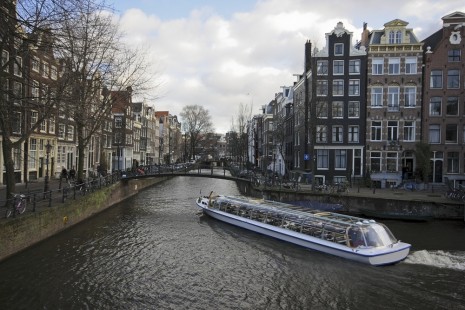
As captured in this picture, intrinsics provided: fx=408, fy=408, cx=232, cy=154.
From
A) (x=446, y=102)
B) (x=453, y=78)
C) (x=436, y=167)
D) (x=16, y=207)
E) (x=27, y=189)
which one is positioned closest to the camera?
(x=16, y=207)

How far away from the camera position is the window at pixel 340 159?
1737 inches

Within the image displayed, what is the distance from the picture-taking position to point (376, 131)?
142ft

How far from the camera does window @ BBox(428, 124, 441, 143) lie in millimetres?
41688

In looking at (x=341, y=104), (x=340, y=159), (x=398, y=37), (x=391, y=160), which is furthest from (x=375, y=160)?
(x=398, y=37)

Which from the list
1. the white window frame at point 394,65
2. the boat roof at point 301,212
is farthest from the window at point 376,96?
the boat roof at point 301,212

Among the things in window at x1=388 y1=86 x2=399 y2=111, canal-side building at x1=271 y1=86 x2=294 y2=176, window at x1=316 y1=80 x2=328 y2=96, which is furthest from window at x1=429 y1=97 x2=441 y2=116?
canal-side building at x1=271 y1=86 x2=294 y2=176

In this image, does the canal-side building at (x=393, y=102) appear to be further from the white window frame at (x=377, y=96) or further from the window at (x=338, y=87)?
the window at (x=338, y=87)

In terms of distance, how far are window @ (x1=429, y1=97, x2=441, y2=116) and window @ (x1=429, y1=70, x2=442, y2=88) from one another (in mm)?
1315

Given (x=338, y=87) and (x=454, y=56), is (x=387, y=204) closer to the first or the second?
(x=338, y=87)

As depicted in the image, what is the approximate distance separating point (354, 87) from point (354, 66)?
2.20 m

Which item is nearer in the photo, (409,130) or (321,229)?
(321,229)

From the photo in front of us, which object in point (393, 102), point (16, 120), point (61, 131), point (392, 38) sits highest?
point (392, 38)

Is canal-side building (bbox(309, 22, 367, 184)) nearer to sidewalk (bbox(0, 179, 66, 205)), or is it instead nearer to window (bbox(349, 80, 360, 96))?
window (bbox(349, 80, 360, 96))

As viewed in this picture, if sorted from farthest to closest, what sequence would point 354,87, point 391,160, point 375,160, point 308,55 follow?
point 308,55 < point 354,87 < point 375,160 < point 391,160
